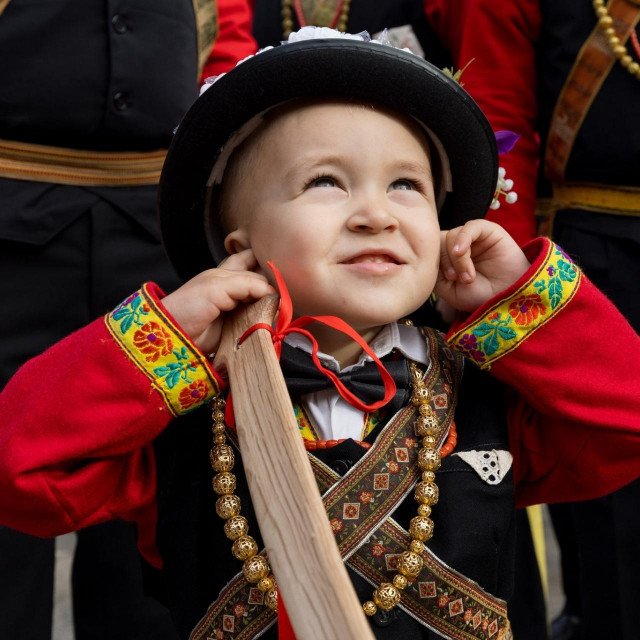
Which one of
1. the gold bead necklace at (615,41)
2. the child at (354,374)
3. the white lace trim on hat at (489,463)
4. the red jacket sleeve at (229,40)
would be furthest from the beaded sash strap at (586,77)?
the white lace trim on hat at (489,463)

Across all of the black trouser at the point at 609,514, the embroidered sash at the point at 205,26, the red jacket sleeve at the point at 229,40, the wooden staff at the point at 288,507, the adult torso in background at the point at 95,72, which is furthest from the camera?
the red jacket sleeve at the point at 229,40

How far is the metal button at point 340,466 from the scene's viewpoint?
4.30ft

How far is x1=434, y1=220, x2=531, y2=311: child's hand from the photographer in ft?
4.66

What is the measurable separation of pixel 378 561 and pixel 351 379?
273mm

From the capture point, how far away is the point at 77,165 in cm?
196

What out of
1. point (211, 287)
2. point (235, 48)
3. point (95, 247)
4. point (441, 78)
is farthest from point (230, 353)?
point (235, 48)

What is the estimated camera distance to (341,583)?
833mm

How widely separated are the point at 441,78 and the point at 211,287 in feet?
1.61

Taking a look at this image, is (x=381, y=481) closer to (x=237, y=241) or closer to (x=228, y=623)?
(x=228, y=623)

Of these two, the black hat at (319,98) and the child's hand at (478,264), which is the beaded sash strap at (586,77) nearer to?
the black hat at (319,98)

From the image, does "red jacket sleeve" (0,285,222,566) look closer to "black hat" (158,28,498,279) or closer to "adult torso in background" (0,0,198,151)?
"black hat" (158,28,498,279)

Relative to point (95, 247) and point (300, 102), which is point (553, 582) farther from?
point (300, 102)

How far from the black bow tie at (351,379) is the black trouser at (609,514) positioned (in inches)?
31.3

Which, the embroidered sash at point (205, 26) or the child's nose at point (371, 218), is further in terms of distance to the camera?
the embroidered sash at point (205, 26)
